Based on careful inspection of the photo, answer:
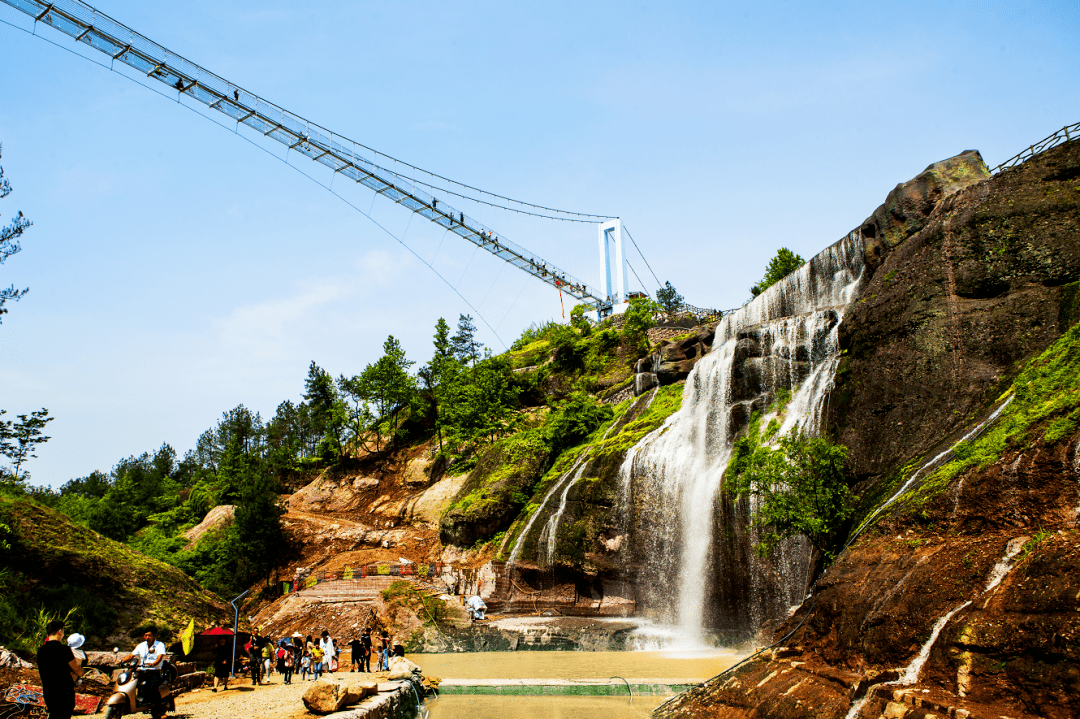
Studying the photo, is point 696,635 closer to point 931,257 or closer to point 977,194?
point 931,257

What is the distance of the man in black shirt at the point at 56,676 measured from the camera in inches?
286

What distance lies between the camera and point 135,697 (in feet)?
30.9

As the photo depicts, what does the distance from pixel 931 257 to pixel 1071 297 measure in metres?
4.33

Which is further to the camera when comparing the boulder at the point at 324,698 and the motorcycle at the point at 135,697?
the boulder at the point at 324,698

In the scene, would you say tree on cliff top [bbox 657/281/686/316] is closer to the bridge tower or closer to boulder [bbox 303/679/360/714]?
the bridge tower

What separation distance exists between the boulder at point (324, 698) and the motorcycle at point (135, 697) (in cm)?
203

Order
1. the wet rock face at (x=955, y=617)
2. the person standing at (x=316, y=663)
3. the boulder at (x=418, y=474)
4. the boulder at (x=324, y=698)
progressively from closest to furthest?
the wet rock face at (x=955, y=617)
the boulder at (x=324, y=698)
the person standing at (x=316, y=663)
the boulder at (x=418, y=474)

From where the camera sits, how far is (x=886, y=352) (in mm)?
21453

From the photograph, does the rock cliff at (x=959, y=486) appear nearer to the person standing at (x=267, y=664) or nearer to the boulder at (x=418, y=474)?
the person standing at (x=267, y=664)

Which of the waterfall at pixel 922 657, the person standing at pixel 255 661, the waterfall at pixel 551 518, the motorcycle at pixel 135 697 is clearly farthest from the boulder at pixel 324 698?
the waterfall at pixel 551 518

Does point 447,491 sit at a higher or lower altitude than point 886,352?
lower

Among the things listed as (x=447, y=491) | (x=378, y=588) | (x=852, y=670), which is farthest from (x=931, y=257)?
(x=447, y=491)

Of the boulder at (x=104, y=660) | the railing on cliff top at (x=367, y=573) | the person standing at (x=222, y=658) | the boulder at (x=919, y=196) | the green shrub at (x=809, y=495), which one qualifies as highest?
the boulder at (x=919, y=196)

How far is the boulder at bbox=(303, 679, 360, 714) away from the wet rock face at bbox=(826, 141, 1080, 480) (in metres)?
14.9
